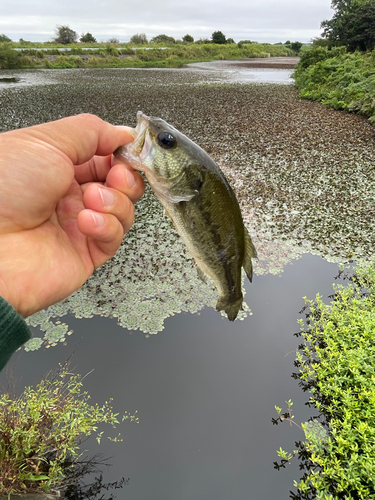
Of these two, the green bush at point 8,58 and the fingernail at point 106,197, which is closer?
the fingernail at point 106,197

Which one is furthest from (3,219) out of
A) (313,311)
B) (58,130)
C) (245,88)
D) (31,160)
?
(245,88)

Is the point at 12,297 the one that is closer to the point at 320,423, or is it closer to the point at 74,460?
the point at 74,460

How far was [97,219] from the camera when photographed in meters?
1.57

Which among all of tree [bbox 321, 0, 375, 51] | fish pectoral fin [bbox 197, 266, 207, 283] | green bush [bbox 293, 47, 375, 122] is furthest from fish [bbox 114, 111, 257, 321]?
tree [bbox 321, 0, 375, 51]

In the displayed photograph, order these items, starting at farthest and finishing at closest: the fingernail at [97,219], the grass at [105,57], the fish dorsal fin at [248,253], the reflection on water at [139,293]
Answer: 1. the grass at [105,57]
2. the reflection on water at [139,293]
3. the fish dorsal fin at [248,253]
4. the fingernail at [97,219]

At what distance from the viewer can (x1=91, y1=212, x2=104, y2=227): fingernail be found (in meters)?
1.56

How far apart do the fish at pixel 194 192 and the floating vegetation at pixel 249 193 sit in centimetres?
223

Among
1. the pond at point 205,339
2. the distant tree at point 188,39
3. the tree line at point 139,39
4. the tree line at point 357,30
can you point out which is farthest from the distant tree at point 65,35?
the pond at point 205,339

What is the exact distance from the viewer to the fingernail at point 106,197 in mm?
1583

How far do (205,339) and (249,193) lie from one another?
375cm

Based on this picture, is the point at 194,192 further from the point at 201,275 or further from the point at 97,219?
the point at 201,275

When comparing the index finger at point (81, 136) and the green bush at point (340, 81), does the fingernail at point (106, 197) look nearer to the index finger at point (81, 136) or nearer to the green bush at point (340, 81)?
the index finger at point (81, 136)

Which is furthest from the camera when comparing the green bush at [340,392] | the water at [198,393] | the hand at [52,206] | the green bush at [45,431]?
the water at [198,393]

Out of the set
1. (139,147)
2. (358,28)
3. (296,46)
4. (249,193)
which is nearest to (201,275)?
(139,147)
